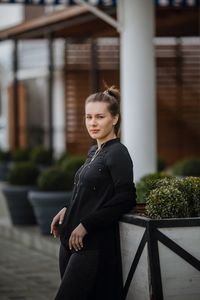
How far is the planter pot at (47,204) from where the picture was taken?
11.1 m

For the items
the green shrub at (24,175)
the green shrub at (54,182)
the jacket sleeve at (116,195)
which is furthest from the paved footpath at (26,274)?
the jacket sleeve at (116,195)

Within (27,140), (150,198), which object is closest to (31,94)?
(27,140)

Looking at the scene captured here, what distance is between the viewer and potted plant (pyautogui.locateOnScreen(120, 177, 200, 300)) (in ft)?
17.7

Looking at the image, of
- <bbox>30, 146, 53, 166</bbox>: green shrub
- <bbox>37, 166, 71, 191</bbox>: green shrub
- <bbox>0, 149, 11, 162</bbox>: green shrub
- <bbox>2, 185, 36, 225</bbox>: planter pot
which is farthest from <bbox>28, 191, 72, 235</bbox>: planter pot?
<bbox>0, 149, 11, 162</bbox>: green shrub

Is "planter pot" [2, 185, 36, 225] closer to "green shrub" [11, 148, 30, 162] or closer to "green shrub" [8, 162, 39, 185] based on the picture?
"green shrub" [8, 162, 39, 185]

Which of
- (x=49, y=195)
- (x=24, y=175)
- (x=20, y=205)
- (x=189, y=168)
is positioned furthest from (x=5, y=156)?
(x=49, y=195)

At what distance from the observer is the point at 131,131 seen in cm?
1098

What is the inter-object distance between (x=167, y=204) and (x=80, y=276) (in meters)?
0.70

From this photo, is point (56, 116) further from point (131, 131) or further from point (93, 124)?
point (93, 124)

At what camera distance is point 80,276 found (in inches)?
211

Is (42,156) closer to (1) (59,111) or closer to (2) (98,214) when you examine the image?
(1) (59,111)

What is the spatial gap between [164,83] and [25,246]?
29.2ft

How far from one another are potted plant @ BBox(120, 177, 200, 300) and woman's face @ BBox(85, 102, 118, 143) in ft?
1.68

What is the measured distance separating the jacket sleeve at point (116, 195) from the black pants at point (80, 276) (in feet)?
0.55
